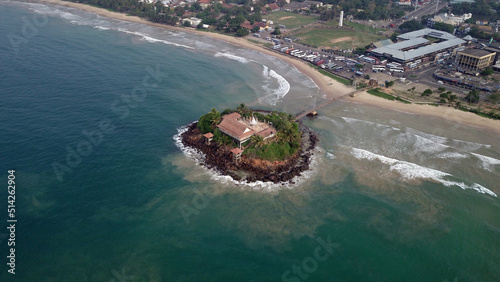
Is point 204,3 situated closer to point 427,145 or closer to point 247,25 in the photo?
point 247,25

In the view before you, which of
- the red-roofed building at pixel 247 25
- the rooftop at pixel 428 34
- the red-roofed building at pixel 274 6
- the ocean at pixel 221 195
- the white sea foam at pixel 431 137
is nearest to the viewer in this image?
the ocean at pixel 221 195

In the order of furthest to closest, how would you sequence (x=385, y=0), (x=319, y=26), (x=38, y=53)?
(x=385, y=0) → (x=319, y=26) → (x=38, y=53)

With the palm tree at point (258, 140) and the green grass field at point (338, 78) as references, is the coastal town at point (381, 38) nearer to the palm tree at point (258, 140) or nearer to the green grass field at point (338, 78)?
the green grass field at point (338, 78)

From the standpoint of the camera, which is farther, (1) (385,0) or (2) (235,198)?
(1) (385,0)

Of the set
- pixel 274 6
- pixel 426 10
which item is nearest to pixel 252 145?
pixel 274 6

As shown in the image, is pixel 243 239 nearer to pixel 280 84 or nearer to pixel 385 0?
pixel 280 84

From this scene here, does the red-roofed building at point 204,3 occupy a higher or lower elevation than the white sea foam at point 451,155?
higher

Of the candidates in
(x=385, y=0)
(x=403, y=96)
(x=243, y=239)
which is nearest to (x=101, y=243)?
(x=243, y=239)

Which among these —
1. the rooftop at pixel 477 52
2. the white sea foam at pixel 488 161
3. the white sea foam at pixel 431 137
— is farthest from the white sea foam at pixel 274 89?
the rooftop at pixel 477 52
